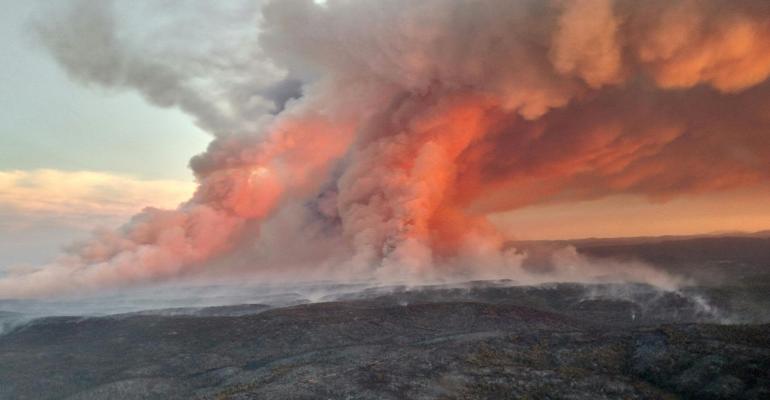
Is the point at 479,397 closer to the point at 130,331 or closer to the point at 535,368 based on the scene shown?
the point at 535,368

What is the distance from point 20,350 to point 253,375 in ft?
140

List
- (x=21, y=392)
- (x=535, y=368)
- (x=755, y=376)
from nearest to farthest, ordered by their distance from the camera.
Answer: (x=755, y=376)
(x=535, y=368)
(x=21, y=392)

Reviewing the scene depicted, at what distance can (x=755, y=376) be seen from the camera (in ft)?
116

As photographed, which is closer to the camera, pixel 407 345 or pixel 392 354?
pixel 392 354

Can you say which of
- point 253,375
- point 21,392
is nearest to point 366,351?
point 253,375

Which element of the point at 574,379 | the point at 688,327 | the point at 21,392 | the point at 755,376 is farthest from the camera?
the point at 21,392

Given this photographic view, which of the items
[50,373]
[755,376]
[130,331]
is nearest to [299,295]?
[130,331]

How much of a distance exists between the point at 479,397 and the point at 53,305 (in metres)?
107

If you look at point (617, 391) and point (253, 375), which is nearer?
point (617, 391)

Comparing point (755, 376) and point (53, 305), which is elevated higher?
point (53, 305)

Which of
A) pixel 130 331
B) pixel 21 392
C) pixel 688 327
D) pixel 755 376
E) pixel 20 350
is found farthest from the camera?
pixel 130 331

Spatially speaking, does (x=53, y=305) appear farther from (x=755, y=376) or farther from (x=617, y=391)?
(x=755, y=376)

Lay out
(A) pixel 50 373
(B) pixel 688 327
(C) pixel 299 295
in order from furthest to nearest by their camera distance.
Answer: (C) pixel 299 295 → (A) pixel 50 373 → (B) pixel 688 327

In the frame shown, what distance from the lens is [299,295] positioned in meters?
113
